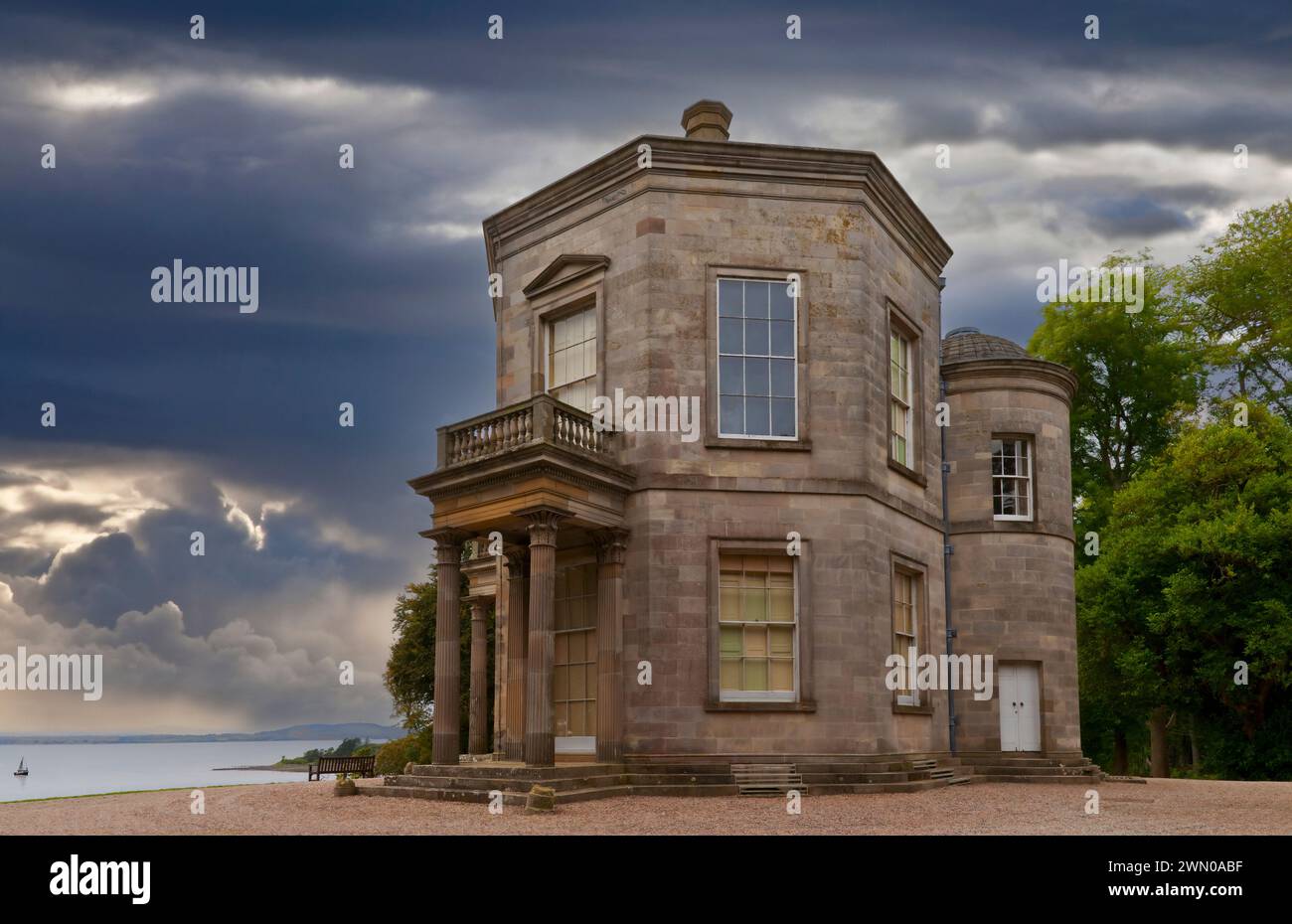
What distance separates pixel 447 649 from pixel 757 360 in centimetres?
694

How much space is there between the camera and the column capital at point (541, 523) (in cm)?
1677

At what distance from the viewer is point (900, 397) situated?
21438mm

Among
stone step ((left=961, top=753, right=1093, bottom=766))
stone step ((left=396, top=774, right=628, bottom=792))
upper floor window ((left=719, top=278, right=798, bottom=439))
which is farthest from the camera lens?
stone step ((left=961, top=753, right=1093, bottom=766))

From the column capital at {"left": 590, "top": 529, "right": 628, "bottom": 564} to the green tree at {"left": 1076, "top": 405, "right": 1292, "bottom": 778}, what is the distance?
16.0 metres

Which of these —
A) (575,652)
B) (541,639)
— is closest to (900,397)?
(575,652)

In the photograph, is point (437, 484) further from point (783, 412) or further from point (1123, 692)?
point (1123, 692)

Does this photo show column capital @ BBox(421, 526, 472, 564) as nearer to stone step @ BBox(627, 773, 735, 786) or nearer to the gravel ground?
the gravel ground

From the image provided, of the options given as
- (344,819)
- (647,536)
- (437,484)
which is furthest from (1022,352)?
(344,819)

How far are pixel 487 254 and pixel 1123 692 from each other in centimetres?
2013

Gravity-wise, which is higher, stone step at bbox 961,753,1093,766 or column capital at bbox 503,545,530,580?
column capital at bbox 503,545,530,580

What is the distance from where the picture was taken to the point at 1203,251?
39.1 meters

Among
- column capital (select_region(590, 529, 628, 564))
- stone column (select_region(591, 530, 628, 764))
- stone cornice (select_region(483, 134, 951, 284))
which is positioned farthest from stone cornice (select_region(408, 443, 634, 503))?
stone cornice (select_region(483, 134, 951, 284))

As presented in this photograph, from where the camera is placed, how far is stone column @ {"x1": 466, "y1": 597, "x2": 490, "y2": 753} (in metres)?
23.5

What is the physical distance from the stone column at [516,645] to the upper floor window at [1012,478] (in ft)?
32.4
